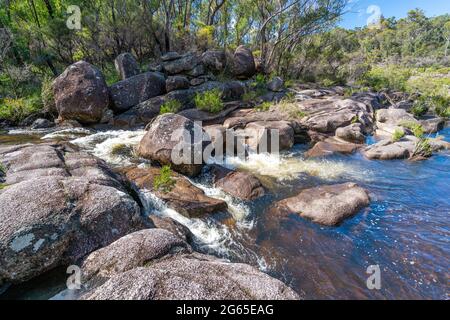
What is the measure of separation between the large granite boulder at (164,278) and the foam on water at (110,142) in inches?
220

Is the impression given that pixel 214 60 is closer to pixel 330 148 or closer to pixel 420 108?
pixel 330 148

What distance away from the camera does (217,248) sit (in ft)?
17.6

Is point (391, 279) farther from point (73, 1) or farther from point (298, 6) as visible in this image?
point (73, 1)

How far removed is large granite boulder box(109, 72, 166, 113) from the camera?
14.7 m

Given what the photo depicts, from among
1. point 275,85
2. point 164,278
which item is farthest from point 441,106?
point 164,278

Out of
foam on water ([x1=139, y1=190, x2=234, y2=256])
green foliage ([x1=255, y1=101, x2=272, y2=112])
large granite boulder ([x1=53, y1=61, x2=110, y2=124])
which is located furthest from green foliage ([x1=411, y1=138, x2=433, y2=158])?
large granite boulder ([x1=53, y1=61, x2=110, y2=124])

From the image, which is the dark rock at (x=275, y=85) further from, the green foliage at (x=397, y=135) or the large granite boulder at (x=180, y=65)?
the green foliage at (x=397, y=135)

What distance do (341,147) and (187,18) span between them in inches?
812

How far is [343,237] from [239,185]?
3082 millimetres

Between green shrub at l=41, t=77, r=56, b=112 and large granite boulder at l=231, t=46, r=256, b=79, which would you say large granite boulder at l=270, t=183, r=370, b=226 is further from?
large granite boulder at l=231, t=46, r=256, b=79

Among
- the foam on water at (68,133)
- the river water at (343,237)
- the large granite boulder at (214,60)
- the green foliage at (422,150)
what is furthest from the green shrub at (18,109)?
the green foliage at (422,150)

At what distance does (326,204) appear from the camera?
250 inches

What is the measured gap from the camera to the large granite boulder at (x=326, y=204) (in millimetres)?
6098
